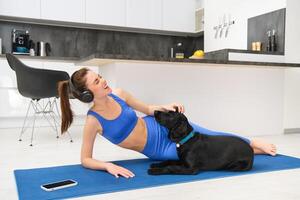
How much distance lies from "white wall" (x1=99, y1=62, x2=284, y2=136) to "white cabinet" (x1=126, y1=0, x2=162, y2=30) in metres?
2.21

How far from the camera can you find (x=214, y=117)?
3762 millimetres

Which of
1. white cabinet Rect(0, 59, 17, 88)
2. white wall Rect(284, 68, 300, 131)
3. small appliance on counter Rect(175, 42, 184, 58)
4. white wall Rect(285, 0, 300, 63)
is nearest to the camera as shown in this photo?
white wall Rect(284, 68, 300, 131)

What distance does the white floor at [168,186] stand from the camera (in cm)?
162

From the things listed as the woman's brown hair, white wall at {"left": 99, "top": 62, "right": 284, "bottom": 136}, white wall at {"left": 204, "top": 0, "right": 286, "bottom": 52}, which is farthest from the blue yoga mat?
white wall at {"left": 204, "top": 0, "right": 286, "bottom": 52}

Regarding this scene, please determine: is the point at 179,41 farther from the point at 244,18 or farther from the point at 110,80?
the point at 110,80

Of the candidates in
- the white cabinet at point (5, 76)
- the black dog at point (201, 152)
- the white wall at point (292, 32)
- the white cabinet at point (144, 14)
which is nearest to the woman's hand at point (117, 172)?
the black dog at point (201, 152)

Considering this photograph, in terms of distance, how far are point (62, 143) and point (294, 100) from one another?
269cm

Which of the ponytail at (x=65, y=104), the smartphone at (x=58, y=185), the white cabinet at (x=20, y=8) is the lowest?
the smartphone at (x=58, y=185)

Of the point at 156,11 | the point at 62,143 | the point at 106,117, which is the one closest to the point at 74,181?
the point at 106,117

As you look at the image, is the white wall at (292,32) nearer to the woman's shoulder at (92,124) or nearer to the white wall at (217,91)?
the white wall at (217,91)

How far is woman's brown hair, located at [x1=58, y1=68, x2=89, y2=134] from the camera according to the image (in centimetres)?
191

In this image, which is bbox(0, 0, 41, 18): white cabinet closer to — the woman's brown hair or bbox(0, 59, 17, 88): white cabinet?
bbox(0, 59, 17, 88): white cabinet

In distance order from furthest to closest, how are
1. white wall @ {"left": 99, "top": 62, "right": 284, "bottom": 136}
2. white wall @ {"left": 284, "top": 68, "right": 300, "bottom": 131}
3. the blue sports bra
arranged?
white wall @ {"left": 284, "top": 68, "right": 300, "bottom": 131} < white wall @ {"left": 99, "top": 62, "right": 284, "bottom": 136} < the blue sports bra

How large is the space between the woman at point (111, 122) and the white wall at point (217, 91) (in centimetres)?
110
